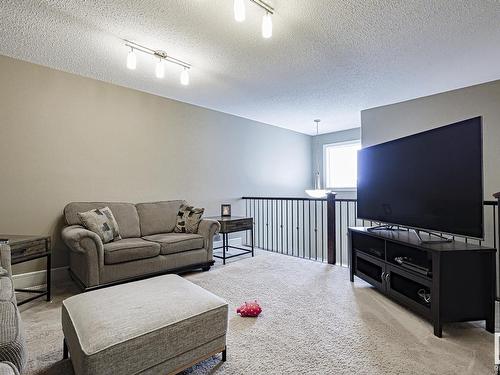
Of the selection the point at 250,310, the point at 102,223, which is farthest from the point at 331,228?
the point at 102,223

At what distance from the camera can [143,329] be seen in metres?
1.33

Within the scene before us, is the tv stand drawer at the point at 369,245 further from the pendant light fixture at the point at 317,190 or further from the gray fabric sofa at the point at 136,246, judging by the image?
the gray fabric sofa at the point at 136,246

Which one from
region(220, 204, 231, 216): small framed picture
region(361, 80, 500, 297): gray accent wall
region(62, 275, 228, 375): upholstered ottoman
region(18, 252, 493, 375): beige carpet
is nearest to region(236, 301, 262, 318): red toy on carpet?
region(18, 252, 493, 375): beige carpet

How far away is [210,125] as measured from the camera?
4695mm

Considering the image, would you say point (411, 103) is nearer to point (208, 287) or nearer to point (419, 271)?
point (419, 271)

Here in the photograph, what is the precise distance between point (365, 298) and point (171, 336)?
203 cm

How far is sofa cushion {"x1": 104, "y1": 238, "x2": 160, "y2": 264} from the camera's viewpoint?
2.77m

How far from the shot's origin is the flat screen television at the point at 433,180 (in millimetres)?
2025

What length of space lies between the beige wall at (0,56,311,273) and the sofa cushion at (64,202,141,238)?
21 cm

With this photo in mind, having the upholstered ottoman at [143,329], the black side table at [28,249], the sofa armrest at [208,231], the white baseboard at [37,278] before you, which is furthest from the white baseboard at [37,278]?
the upholstered ottoman at [143,329]

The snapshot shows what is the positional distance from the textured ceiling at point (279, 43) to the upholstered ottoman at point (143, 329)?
210 centimetres

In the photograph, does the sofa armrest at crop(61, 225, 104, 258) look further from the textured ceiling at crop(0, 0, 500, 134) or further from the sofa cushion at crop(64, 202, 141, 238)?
the textured ceiling at crop(0, 0, 500, 134)

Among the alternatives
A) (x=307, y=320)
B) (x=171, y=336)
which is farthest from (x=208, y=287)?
(x=171, y=336)

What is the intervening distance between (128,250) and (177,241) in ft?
1.88
